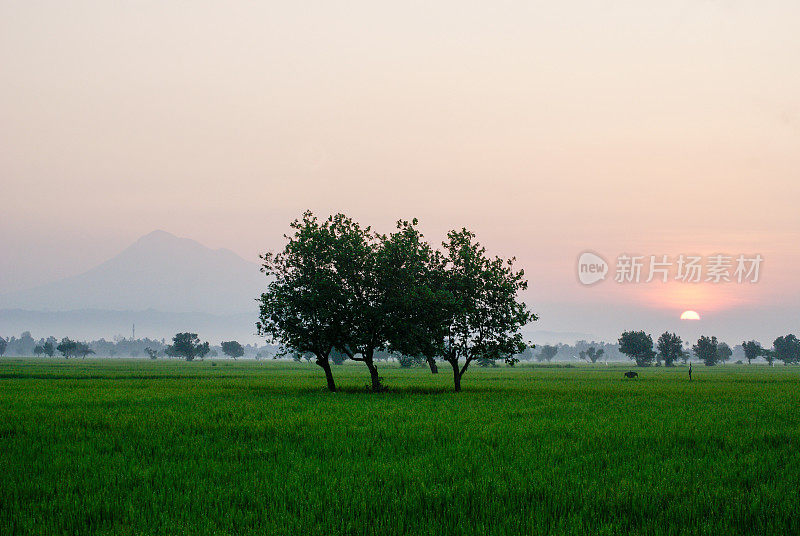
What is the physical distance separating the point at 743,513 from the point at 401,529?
21.8ft

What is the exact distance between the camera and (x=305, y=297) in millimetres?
46312

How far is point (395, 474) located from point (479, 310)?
116ft

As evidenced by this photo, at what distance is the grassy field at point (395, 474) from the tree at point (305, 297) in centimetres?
1943

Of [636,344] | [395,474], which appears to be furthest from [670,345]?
[395,474]

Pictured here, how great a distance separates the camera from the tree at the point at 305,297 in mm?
46875

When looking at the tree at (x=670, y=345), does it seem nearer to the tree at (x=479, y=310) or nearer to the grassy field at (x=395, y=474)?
the tree at (x=479, y=310)

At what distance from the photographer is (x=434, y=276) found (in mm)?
50000

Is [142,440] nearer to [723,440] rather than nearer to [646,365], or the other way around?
[723,440]

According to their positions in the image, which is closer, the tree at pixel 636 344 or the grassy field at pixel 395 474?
the grassy field at pixel 395 474

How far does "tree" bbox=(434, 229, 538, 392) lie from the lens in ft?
162

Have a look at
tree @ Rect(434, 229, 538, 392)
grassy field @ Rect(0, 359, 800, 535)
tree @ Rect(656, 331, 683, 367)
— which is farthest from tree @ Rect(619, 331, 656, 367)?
grassy field @ Rect(0, 359, 800, 535)

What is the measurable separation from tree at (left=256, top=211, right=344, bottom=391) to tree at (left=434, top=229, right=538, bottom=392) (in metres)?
9.29

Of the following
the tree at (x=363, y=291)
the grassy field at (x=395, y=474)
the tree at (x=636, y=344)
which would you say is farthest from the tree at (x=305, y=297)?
the tree at (x=636, y=344)

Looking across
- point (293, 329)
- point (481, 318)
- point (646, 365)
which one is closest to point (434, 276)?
point (481, 318)
